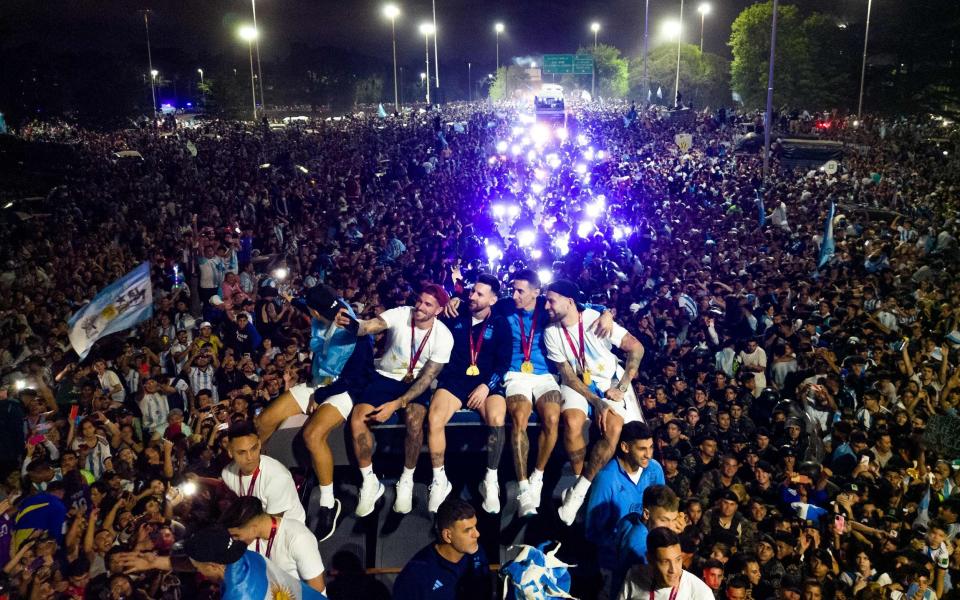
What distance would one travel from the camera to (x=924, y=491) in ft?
20.0

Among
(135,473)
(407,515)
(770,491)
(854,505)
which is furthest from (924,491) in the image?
(135,473)

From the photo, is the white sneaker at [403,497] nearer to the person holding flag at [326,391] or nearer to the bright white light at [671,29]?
the person holding flag at [326,391]

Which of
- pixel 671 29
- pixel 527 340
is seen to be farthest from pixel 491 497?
pixel 671 29

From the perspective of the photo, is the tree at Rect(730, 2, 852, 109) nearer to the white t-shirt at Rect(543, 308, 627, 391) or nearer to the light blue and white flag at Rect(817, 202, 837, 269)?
the light blue and white flag at Rect(817, 202, 837, 269)

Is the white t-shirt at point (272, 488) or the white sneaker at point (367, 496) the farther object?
the white sneaker at point (367, 496)

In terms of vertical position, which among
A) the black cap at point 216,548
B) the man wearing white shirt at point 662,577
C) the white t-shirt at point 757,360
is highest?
the black cap at point 216,548

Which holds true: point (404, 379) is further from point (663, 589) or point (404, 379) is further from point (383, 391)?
point (663, 589)

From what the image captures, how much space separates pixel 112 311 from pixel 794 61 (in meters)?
58.4

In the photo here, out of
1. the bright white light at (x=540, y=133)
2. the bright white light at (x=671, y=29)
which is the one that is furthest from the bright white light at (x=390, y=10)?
the bright white light at (x=671, y=29)

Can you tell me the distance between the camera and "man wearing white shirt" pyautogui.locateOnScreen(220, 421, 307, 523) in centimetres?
444

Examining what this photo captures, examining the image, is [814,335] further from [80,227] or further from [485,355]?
[80,227]

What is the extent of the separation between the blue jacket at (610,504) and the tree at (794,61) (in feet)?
188

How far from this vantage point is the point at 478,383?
5461 mm

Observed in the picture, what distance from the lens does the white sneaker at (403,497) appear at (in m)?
4.98
